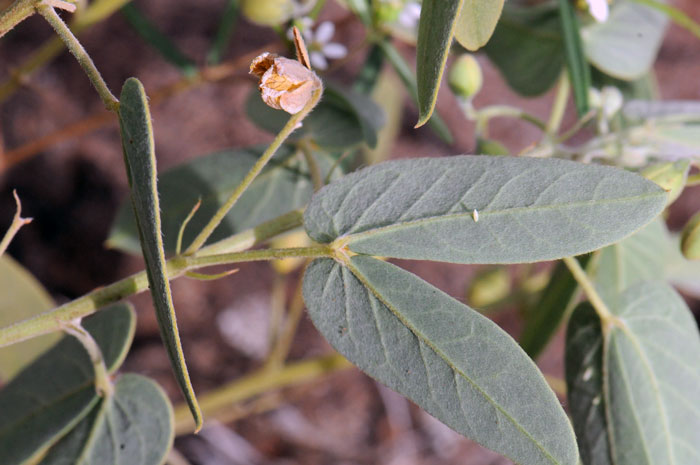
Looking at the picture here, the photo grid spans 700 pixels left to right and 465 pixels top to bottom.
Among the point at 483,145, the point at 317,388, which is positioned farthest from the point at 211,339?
the point at 483,145

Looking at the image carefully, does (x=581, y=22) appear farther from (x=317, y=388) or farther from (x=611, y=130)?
(x=317, y=388)

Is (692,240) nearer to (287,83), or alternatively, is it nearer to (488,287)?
(287,83)

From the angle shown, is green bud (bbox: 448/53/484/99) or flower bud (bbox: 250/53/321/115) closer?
flower bud (bbox: 250/53/321/115)

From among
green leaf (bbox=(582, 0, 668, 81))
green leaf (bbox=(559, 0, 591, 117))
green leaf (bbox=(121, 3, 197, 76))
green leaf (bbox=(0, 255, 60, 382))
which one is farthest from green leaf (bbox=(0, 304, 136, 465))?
green leaf (bbox=(582, 0, 668, 81))

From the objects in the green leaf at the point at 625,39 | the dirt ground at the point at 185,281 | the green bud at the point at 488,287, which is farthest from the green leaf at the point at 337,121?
the dirt ground at the point at 185,281

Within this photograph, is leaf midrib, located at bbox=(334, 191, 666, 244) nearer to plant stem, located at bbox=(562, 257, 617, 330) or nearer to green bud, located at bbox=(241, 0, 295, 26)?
plant stem, located at bbox=(562, 257, 617, 330)
